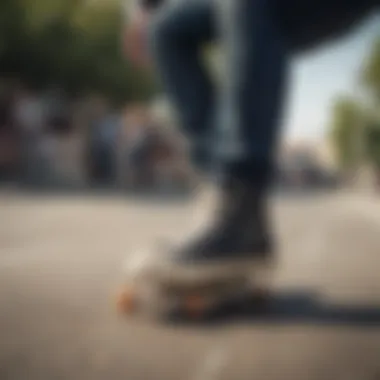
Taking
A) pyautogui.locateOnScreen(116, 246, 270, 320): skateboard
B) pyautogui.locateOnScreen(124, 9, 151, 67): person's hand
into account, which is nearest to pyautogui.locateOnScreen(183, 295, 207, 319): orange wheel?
pyautogui.locateOnScreen(116, 246, 270, 320): skateboard

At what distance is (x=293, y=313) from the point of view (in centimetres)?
72

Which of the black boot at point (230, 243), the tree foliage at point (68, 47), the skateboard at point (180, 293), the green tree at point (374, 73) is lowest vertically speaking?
the skateboard at point (180, 293)

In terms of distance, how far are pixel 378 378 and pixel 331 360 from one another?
4 centimetres

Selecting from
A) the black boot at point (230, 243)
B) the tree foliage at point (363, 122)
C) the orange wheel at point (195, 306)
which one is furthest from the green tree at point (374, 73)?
the orange wheel at point (195, 306)

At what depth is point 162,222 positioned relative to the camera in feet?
2.42

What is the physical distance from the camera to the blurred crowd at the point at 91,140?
70 centimetres

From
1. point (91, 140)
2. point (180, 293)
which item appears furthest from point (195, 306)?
point (91, 140)

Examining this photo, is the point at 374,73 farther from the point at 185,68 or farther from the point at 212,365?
the point at 212,365

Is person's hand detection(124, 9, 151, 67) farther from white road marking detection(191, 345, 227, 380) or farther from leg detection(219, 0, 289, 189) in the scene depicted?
white road marking detection(191, 345, 227, 380)

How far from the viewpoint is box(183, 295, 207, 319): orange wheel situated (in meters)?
0.73

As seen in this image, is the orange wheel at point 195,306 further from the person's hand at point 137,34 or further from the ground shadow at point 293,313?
the person's hand at point 137,34

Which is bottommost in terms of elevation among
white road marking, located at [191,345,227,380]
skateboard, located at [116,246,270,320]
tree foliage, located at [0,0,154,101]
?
white road marking, located at [191,345,227,380]

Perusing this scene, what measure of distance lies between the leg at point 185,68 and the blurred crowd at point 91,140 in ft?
0.07

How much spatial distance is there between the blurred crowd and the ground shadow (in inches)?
5.0
